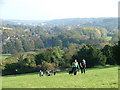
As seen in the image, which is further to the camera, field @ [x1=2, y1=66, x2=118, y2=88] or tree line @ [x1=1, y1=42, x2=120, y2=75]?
tree line @ [x1=1, y1=42, x2=120, y2=75]

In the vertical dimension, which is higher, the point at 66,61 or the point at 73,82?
the point at 73,82

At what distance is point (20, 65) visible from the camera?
74.1m

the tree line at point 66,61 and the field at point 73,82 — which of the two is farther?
the tree line at point 66,61

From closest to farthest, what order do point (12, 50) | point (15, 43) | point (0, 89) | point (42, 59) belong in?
point (0, 89) < point (42, 59) < point (12, 50) < point (15, 43)

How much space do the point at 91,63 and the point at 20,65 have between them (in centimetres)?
2450

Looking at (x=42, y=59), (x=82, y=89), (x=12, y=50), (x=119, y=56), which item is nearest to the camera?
(x=82, y=89)

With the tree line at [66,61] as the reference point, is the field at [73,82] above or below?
above

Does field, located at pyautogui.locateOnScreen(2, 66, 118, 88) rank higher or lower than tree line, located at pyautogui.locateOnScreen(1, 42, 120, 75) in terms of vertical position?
higher

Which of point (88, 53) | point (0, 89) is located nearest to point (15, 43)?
point (88, 53)

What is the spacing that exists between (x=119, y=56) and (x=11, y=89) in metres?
28.3

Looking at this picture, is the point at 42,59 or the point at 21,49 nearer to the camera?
the point at 42,59

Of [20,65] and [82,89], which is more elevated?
[82,89]

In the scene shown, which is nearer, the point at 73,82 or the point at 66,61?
the point at 73,82

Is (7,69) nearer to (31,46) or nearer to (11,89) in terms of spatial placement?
(11,89)
